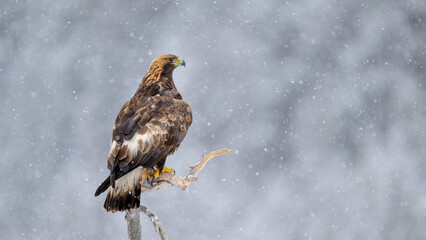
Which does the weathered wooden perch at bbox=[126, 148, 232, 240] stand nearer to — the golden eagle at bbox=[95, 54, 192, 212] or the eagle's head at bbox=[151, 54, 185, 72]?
the golden eagle at bbox=[95, 54, 192, 212]

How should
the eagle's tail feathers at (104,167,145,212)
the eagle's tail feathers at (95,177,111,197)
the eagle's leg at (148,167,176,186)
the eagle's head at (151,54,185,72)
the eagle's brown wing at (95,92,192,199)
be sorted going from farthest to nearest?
the eagle's head at (151,54,185,72), the eagle's leg at (148,167,176,186), the eagle's brown wing at (95,92,192,199), the eagle's tail feathers at (104,167,145,212), the eagle's tail feathers at (95,177,111,197)

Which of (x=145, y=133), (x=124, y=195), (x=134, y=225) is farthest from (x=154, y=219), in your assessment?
(x=145, y=133)

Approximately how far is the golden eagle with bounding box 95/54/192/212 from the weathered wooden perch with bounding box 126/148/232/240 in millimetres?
204

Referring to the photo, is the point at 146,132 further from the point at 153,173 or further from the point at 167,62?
the point at 167,62

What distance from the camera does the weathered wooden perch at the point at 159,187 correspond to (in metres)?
7.92

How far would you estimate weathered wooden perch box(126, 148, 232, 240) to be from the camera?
792 cm

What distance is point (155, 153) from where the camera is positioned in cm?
730

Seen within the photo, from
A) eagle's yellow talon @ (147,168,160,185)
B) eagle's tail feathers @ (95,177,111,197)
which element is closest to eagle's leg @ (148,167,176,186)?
eagle's yellow talon @ (147,168,160,185)

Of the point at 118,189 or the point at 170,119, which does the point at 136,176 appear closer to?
the point at 118,189

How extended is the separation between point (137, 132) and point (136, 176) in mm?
647

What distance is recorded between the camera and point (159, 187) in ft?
26.2

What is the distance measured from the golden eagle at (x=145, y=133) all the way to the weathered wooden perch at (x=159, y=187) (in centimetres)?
20

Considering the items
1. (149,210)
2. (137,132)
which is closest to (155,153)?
(137,132)

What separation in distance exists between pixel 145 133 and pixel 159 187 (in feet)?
3.68
